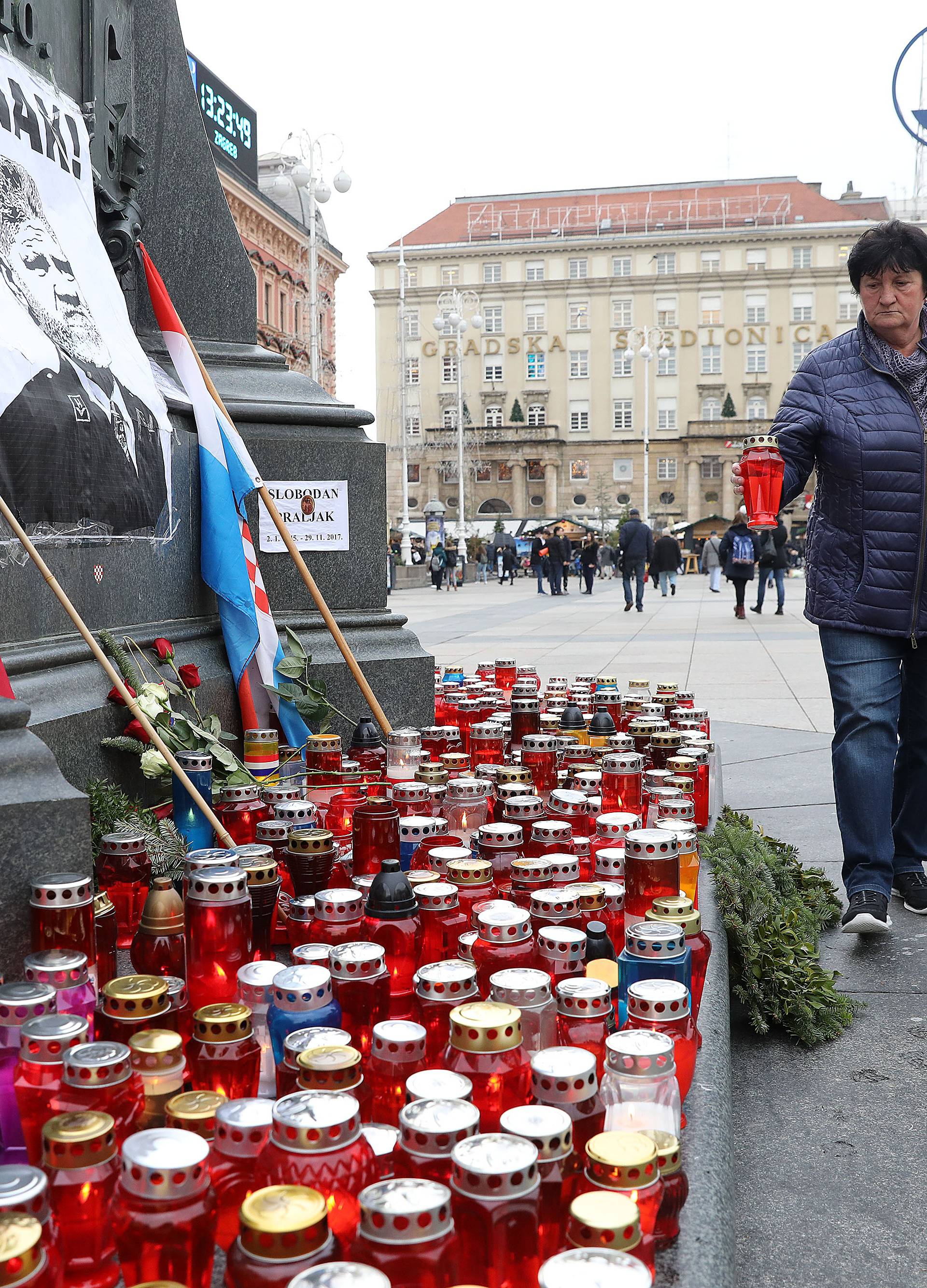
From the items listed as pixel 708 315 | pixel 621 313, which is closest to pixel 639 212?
pixel 621 313

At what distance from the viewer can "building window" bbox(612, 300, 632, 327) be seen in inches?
3063

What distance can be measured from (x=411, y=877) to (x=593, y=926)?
1.30 feet

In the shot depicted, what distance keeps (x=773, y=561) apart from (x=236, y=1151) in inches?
740

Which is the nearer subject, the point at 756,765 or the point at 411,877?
the point at 411,877

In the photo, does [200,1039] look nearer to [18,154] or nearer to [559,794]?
[559,794]

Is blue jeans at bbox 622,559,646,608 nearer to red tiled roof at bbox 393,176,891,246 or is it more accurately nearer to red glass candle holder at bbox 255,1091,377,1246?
red glass candle holder at bbox 255,1091,377,1246

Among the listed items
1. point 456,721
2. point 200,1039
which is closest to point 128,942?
point 200,1039

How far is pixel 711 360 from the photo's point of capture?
77.5 meters

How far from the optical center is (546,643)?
13578 millimetres

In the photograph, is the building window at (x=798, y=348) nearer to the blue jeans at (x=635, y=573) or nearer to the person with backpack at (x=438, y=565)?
the person with backpack at (x=438, y=565)

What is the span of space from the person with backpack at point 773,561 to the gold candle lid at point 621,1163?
59.2 ft

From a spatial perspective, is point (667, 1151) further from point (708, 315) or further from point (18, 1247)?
point (708, 315)

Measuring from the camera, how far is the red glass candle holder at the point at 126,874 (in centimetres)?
256

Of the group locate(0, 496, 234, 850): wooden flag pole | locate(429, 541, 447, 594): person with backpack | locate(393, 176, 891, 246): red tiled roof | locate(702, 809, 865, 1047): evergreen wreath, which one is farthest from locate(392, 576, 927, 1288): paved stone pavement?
locate(393, 176, 891, 246): red tiled roof
